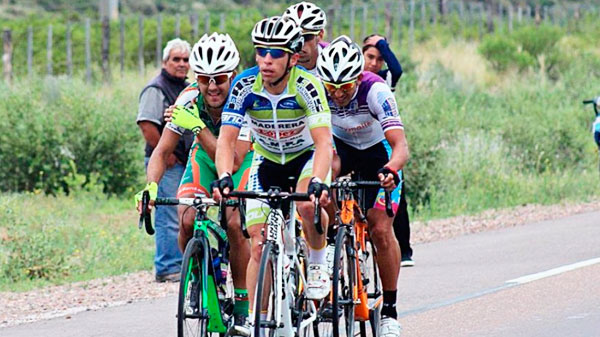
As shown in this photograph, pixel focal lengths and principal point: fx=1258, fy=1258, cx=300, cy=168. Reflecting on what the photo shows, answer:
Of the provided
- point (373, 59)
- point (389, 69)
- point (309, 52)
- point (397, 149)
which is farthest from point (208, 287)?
point (389, 69)

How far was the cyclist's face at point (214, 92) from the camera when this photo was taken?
25.5 ft

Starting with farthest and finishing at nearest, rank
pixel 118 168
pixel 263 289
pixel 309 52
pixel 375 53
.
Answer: pixel 118 168 → pixel 375 53 → pixel 309 52 → pixel 263 289

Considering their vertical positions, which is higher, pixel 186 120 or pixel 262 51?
pixel 262 51

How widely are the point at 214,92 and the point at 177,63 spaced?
10.2 feet

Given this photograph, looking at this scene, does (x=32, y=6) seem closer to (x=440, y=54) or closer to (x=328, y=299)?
(x=440, y=54)

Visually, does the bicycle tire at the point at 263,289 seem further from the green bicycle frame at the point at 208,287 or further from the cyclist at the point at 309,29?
the cyclist at the point at 309,29

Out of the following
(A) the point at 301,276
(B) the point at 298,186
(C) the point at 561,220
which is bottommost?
(C) the point at 561,220

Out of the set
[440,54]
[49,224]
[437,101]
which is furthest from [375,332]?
[440,54]

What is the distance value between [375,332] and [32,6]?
6310 centimetres

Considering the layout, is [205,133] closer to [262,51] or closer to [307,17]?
[262,51]

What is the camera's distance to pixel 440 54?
1539 inches

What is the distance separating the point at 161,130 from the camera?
1092cm

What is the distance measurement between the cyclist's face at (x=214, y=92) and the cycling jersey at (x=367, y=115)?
72 cm

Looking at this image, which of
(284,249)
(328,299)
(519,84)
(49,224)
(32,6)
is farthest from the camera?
(32,6)
